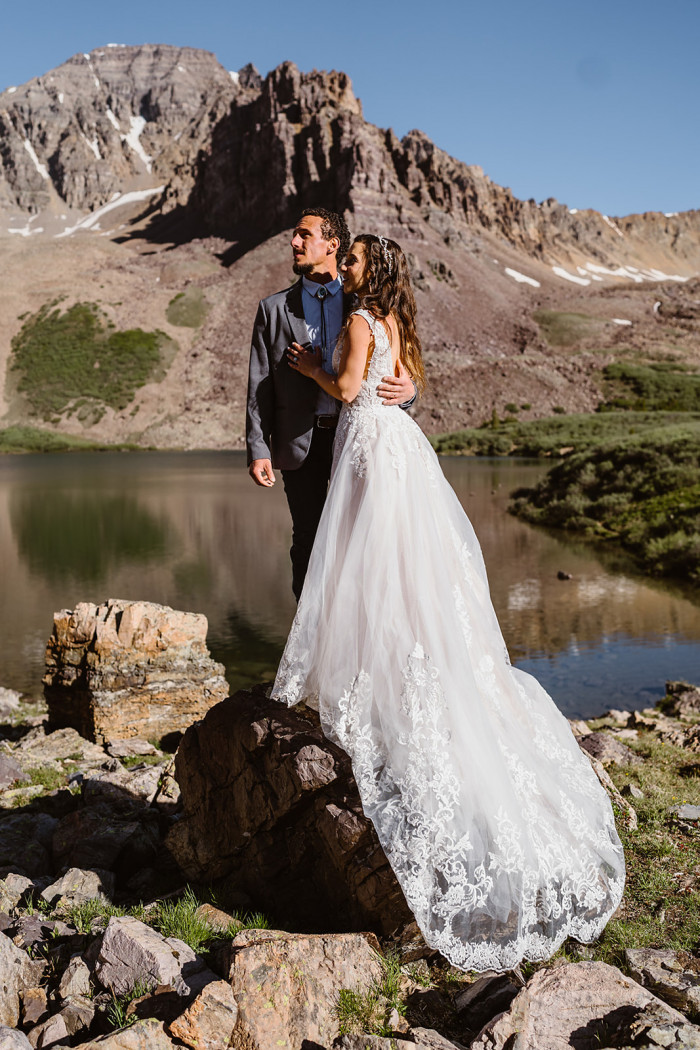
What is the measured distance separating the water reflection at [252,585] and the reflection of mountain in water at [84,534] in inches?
2.5

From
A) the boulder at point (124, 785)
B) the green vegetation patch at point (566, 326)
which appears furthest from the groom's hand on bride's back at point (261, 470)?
the green vegetation patch at point (566, 326)

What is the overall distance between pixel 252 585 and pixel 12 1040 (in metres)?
16.0

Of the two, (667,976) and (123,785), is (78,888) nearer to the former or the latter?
(123,785)

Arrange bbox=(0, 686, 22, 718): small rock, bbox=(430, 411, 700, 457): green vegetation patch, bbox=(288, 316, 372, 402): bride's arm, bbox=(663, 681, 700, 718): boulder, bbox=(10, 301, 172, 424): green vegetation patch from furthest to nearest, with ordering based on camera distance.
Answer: bbox=(10, 301, 172, 424): green vegetation patch < bbox=(430, 411, 700, 457): green vegetation patch < bbox=(0, 686, 22, 718): small rock < bbox=(663, 681, 700, 718): boulder < bbox=(288, 316, 372, 402): bride's arm

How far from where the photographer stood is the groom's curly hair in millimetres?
4500

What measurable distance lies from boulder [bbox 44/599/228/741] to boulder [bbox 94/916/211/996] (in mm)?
5610

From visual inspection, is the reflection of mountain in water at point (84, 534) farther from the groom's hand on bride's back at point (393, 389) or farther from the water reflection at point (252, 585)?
the groom's hand on bride's back at point (393, 389)

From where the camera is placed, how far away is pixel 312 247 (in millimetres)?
4500

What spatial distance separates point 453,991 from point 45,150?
729 feet

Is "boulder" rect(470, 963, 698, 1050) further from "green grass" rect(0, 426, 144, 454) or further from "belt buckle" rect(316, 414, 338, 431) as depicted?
"green grass" rect(0, 426, 144, 454)

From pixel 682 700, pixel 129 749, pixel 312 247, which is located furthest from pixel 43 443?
pixel 312 247

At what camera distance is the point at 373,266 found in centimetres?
408

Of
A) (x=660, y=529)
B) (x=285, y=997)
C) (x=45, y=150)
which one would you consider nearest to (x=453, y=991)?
(x=285, y=997)


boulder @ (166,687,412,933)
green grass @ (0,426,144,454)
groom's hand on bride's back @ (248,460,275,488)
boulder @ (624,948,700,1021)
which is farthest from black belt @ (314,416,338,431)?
green grass @ (0,426,144,454)
